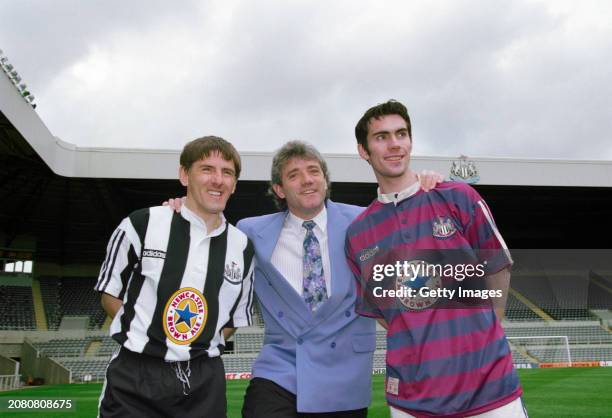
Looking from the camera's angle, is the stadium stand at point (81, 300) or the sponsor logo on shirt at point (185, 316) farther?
the stadium stand at point (81, 300)

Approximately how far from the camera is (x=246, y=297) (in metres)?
3.11

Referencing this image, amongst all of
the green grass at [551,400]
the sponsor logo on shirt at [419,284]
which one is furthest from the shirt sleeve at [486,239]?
the green grass at [551,400]

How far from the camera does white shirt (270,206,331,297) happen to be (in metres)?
3.00

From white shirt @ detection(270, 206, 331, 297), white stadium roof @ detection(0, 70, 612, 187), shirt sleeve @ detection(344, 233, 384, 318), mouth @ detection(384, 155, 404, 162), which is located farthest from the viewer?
white stadium roof @ detection(0, 70, 612, 187)

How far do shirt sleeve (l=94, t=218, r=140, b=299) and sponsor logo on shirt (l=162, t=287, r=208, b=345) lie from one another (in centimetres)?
27

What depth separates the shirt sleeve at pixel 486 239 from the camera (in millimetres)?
2453

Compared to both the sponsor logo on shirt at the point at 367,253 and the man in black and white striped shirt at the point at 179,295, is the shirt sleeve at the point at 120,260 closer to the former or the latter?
the man in black and white striped shirt at the point at 179,295

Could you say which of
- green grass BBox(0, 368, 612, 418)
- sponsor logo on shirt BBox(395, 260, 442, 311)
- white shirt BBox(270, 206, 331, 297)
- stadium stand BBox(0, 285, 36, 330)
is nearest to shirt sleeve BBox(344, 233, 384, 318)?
white shirt BBox(270, 206, 331, 297)

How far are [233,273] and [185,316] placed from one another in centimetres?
37

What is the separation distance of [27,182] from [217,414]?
23.3m

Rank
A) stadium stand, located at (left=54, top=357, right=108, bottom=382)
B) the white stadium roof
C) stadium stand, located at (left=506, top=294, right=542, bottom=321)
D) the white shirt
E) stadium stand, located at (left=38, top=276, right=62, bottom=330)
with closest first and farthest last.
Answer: the white shirt
the white stadium roof
stadium stand, located at (left=54, top=357, right=108, bottom=382)
stadium stand, located at (left=38, top=276, right=62, bottom=330)
stadium stand, located at (left=506, top=294, right=542, bottom=321)

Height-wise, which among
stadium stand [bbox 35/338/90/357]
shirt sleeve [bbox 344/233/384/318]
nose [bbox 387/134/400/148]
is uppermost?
nose [bbox 387/134/400/148]

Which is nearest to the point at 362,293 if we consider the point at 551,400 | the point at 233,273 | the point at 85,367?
the point at 233,273

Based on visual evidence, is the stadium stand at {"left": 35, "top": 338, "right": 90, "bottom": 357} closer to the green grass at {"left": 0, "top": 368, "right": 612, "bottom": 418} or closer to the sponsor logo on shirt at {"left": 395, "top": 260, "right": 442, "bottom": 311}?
the green grass at {"left": 0, "top": 368, "right": 612, "bottom": 418}
